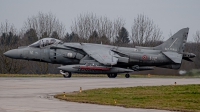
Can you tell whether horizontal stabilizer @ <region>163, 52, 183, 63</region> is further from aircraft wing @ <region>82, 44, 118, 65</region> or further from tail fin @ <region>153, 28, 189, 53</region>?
aircraft wing @ <region>82, 44, 118, 65</region>

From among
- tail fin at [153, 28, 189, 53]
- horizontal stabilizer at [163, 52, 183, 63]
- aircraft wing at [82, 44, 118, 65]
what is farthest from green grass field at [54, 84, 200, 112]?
tail fin at [153, 28, 189, 53]

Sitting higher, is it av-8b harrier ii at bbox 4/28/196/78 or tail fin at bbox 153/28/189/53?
tail fin at bbox 153/28/189/53

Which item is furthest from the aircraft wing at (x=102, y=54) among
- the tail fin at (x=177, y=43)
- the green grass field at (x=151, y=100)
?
the green grass field at (x=151, y=100)

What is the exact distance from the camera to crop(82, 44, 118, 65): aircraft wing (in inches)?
1395

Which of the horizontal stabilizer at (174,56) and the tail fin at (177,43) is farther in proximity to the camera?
the tail fin at (177,43)

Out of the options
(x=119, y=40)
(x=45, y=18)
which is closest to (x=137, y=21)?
(x=119, y=40)

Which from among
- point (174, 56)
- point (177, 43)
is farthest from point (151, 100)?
point (177, 43)

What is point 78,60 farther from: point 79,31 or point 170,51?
point 79,31

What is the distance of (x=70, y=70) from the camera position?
35500mm

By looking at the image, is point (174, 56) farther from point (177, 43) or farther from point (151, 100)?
point (151, 100)

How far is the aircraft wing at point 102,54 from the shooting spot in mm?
35438

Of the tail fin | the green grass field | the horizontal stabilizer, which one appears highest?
the tail fin

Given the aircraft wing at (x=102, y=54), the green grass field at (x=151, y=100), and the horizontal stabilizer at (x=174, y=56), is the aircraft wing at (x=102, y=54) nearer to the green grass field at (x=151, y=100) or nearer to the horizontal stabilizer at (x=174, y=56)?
the horizontal stabilizer at (x=174, y=56)

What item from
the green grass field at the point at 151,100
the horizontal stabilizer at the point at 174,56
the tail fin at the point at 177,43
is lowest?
the green grass field at the point at 151,100
